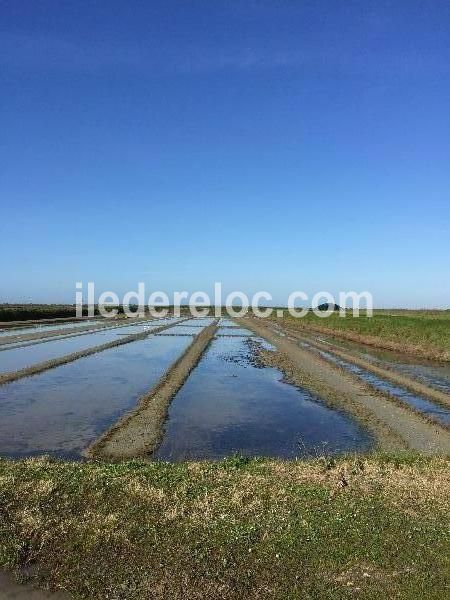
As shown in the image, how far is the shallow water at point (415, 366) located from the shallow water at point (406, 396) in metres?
1.85

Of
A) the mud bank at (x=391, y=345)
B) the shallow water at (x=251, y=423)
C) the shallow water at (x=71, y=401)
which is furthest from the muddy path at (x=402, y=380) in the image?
the shallow water at (x=71, y=401)

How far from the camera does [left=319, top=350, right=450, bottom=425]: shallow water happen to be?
1588cm

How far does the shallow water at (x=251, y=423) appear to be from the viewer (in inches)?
460

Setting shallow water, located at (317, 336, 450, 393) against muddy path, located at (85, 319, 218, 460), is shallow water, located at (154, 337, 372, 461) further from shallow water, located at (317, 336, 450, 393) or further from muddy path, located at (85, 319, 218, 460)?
shallow water, located at (317, 336, 450, 393)

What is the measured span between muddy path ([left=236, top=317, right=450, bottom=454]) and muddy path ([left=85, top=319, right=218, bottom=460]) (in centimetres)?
537

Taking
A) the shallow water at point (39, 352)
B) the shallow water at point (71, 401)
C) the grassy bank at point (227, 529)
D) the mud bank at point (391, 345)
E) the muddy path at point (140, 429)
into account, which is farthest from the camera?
the mud bank at point (391, 345)

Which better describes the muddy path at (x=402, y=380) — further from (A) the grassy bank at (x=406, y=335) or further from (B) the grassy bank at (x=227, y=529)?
(B) the grassy bank at (x=227, y=529)

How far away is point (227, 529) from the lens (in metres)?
→ 6.52

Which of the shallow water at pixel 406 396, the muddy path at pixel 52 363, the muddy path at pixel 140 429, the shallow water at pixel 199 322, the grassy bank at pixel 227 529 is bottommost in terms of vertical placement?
the shallow water at pixel 406 396

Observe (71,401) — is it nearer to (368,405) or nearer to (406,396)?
(368,405)

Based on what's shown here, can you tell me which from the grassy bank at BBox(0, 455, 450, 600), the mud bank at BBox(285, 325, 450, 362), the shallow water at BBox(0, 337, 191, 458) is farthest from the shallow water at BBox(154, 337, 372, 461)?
the mud bank at BBox(285, 325, 450, 362)

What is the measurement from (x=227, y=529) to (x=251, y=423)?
7.74 metres

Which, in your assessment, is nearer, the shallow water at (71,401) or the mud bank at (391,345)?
the shallow water at (71,401)

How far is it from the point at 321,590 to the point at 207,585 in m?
1.19
